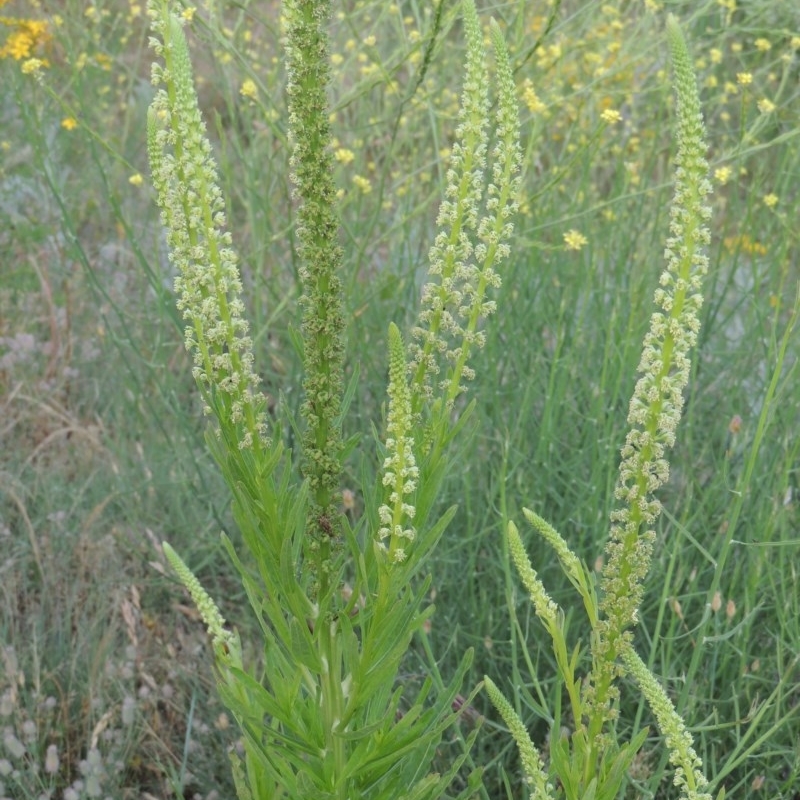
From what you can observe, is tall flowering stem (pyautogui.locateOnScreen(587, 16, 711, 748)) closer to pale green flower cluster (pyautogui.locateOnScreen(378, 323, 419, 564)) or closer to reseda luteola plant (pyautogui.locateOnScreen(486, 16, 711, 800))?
reseda luteola plant (pyautogui.locateOnScreen(486, 16, 711, 800))

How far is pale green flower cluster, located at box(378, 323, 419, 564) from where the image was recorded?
137 cm

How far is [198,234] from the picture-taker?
1.50 m

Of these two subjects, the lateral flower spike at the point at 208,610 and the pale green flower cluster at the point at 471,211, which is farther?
the lateral flower spike at the point at 208,610

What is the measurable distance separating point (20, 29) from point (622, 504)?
3266mm

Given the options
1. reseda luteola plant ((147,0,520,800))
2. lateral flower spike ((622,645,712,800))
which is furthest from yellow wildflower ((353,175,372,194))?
lateral flower spike ((622,645,712,800))

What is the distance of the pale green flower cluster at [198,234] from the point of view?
4.65 feet

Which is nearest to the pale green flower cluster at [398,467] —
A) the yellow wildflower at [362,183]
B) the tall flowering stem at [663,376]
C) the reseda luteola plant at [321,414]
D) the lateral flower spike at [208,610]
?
the reseda luteola plant at [321,414]

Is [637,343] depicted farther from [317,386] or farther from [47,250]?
[47,250]

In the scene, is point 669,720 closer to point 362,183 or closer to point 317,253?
point 317,253

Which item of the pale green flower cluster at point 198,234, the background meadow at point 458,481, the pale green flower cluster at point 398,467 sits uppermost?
the pale green flower cluster at point 198,234

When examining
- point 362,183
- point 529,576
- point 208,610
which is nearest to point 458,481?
point 362,183

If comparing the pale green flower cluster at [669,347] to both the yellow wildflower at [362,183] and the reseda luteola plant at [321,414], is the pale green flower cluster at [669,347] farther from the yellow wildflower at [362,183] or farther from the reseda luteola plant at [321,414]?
the yellow wildflower at [362,183]

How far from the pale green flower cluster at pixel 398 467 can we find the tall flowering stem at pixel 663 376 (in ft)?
0.91

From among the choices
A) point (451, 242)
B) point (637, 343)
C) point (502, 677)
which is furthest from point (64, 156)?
point (451, 242)
